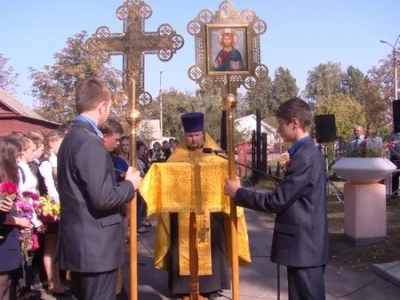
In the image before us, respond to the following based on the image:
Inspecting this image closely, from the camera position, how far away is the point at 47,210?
4.72m

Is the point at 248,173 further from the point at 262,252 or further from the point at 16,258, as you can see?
the point at 16,258

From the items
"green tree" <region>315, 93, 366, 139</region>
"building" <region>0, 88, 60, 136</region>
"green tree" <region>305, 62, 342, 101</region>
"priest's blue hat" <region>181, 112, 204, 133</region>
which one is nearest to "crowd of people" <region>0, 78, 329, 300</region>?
"priest's blue hat" <region>181, 112, 204, 133</region>

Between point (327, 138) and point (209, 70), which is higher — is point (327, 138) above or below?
below

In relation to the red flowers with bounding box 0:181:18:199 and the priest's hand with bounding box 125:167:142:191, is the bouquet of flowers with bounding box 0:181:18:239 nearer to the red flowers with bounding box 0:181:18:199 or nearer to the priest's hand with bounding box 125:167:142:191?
the red flowers with bounding box 0:181:18:199

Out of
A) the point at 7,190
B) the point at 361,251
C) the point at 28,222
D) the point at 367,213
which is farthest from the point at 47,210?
the point at 367,213

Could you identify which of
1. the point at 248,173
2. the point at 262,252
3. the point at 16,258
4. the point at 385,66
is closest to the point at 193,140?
the point at 16,258

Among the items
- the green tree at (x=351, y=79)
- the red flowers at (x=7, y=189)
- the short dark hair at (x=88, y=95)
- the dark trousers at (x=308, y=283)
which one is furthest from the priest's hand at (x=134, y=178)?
the green tree at (x=351, y=79)

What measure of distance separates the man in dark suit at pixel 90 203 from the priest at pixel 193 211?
1.46 m

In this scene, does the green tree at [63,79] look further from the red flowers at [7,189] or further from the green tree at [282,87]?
the green tree at [282,87]

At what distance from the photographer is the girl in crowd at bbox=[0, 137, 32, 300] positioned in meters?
3.71

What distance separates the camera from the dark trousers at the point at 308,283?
3.18 metres

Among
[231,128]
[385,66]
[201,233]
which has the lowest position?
[201,233]

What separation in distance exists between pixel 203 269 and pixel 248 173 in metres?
13.8

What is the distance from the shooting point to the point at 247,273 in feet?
20.0
